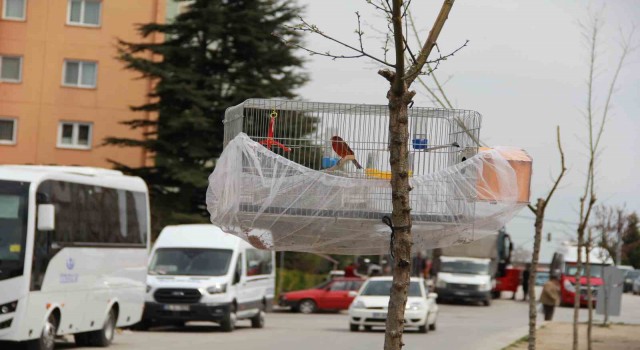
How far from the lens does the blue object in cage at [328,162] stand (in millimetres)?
8705

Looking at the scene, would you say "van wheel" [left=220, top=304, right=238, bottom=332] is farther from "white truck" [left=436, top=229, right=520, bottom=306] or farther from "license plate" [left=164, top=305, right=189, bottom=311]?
"white truck" [left=436, top=229, right=520, bottom=306]

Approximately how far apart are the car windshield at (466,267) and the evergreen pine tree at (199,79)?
37.9 feet

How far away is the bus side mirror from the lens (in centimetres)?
1978

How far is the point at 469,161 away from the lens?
874 cm

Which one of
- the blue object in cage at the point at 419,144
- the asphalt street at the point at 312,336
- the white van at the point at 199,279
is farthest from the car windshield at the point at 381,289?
the blue object in cage at the point at 419,144

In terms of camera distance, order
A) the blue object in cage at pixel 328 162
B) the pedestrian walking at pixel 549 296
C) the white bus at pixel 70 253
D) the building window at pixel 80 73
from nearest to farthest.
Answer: the blue object in cage at pixel 328 162 → the white bus at pixel 70 253 → the pedestrian walking at pixel 549 296 → the building window at pixel 80 73

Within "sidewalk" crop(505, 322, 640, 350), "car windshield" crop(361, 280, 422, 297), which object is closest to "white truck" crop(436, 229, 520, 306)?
"sidewalk" crop(505, 322, 640, 350)

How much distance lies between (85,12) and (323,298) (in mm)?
19937

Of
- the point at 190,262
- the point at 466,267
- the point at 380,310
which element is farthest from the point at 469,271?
the point at 190,262

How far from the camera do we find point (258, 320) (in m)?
32.3

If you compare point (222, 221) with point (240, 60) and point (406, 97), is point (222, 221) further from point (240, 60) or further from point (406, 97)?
point (240, 60)

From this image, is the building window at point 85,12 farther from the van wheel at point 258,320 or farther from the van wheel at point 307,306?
the van wheel at point 258,320

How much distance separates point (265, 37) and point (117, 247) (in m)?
22.4

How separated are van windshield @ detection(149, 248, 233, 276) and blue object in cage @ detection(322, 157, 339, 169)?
2083cm
